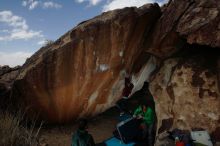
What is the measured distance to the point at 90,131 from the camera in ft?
30.7

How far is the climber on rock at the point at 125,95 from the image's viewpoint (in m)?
9.56

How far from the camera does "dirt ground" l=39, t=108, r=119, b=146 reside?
8.41m

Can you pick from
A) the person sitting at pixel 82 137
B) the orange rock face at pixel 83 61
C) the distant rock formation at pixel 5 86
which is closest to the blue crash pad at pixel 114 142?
the orange rock face at pixel 83 61

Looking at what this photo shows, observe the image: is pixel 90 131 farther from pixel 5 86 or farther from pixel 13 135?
pixel 13 135

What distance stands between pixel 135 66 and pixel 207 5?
119 inches

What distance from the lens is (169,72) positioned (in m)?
8.11

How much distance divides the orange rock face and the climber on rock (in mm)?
488

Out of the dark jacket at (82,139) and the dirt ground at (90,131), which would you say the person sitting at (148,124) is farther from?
the dark jacket at (82,139)

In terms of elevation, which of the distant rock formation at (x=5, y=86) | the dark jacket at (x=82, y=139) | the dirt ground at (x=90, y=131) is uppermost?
the distant rock formation at (x=5, y=86)

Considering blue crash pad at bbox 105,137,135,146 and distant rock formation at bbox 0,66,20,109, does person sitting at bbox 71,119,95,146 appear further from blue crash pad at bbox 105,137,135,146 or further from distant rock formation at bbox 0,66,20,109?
distant rock formation at bbox 0,66,20,109

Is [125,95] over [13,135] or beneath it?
over

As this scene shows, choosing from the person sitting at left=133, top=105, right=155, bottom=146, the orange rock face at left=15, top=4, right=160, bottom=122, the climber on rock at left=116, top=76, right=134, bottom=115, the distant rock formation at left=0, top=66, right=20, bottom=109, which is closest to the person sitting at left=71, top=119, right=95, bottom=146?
the person sitting at left=133, top=105, right=155, bottom=146

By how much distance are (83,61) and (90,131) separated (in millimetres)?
2133

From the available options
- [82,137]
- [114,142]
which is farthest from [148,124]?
[82,137]
